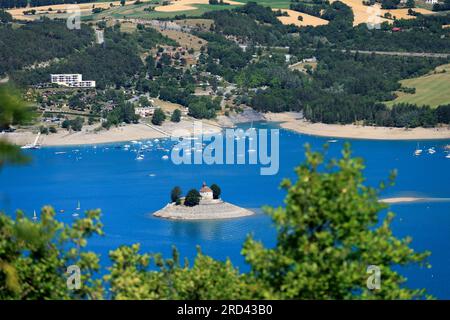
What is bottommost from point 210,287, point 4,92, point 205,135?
point 205,135

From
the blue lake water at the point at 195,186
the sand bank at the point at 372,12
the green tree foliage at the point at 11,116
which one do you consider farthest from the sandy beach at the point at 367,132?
the green tree foliage at the point at 11,116

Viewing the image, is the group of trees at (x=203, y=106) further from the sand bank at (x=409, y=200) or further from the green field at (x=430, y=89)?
the sand bank at (x=409, y=200)

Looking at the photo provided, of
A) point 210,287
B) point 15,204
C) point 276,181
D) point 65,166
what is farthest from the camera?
point 65,166

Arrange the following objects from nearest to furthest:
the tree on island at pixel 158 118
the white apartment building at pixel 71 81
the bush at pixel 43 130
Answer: the bush at pixel 43 130, the tree on island at pixel 158 118, the white apartment building at pixel 71 81

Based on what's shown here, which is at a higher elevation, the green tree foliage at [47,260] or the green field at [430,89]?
the green tree foliage at [47,260]

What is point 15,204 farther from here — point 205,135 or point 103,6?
point 103,6

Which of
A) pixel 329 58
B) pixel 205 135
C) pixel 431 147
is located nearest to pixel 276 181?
pixel 431 147

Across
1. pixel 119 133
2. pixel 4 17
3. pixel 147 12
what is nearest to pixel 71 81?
pixel 119 133

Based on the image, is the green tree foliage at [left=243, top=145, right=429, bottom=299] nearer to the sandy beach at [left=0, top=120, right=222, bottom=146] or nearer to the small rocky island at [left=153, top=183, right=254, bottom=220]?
the small rocky island at [left=153, top=183, right=254, bottom=220]
